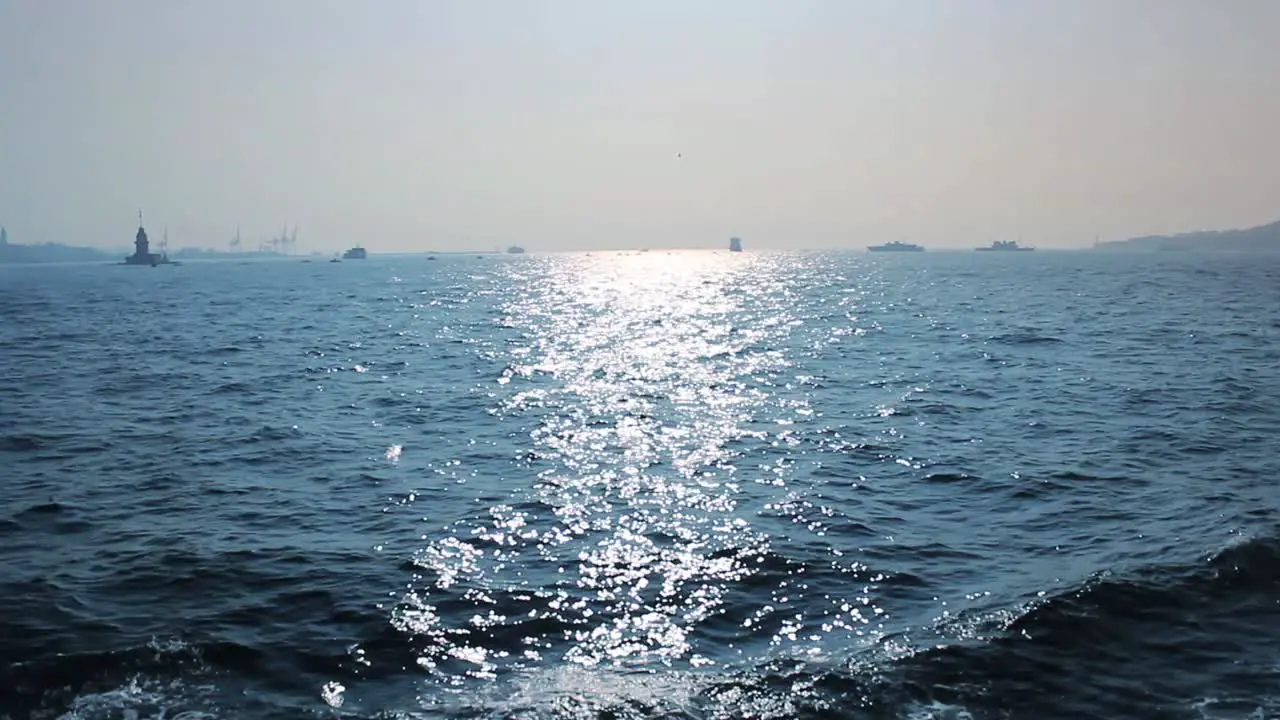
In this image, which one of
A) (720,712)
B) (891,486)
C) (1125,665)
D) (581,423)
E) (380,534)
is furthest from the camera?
(581,423)

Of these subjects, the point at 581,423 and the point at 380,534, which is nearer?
the point at 380,534

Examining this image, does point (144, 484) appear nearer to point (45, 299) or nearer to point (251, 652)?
point (251, 652)

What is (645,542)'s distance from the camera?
19.3 metres

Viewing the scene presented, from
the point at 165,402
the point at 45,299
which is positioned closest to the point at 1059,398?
the point at 165,402

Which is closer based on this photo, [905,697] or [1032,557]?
[905,697]

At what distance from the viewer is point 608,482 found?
80.0 ft

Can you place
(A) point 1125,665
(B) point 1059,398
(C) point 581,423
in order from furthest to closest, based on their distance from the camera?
1. (B) point 1059,398
2. (C) point 581,423
3. (A) point 1125,665

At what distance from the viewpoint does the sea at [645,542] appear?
1290 centimetres

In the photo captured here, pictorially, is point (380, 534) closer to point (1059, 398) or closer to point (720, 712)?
point (720, 712)

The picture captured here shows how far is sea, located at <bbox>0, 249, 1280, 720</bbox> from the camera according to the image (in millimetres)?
12898

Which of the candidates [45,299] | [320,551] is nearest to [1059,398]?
[320,551]

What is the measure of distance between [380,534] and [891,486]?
44.7 ft

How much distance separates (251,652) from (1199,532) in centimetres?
1978

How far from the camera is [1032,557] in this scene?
59.6ft
